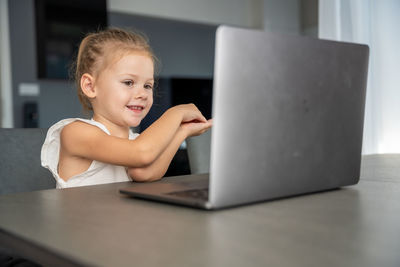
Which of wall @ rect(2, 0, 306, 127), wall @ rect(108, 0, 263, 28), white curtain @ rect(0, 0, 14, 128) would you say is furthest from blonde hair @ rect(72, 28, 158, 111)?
wall @ rect(108, 0, 263, 28)

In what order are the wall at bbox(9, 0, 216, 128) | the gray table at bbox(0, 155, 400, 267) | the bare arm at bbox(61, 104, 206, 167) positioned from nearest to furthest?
1. the gray table at bbox(0, 155, 400, 267)
2. the bare arm at bbox(61, 104, 206, 167)
3. the wall at bbox(9, 0, 216, 128)

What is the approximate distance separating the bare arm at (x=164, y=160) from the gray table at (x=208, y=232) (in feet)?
0.95

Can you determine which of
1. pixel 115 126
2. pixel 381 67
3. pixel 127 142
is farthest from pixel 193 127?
pixel 381 67

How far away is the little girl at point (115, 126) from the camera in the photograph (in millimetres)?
977

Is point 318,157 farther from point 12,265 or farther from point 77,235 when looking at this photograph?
point 12,265

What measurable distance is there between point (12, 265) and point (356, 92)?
63cm

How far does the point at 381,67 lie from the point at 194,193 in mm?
2086

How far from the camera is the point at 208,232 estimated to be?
480 millimetres

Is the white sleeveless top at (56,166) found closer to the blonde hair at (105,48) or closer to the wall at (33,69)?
the blonde hair at (105,48)

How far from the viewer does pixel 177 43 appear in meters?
5.73

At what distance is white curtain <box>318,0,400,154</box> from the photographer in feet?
7.98

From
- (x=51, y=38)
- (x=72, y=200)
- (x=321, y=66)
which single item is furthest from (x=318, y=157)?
(x=51, y=38)

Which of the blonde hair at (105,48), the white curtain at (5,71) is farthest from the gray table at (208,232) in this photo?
the white curtain at (5,71)

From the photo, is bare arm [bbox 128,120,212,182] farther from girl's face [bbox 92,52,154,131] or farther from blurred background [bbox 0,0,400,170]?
blurred background [bbox 0,0,400,170]
